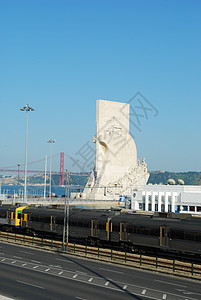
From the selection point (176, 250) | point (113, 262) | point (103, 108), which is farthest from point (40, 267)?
point (103, 108)

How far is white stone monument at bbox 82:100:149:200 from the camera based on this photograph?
116 meters

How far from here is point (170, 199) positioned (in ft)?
248

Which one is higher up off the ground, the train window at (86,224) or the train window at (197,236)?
the train window at (197,236)

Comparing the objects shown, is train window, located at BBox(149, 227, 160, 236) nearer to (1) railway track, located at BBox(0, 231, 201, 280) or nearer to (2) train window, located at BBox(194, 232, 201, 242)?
(1) railway track, located at BBox(0, 231, 201, 280)

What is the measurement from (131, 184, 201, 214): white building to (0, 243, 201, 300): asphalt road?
149ft

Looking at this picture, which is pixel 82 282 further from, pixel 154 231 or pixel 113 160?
pixel 113 160

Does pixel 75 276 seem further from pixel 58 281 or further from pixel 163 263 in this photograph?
pixel 163 263

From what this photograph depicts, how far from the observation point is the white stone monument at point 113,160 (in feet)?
380

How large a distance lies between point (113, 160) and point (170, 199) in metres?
44.6

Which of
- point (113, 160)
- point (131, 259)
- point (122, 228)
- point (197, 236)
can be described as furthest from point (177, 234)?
point (113, 160)

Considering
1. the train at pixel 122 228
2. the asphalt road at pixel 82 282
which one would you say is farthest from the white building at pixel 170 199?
the asphalt road at pixel 82 282

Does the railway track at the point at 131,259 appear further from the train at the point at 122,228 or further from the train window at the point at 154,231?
the train window at the point at 154,231

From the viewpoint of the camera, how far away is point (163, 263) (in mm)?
27594

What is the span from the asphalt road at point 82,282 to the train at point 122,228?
12.7 ft
